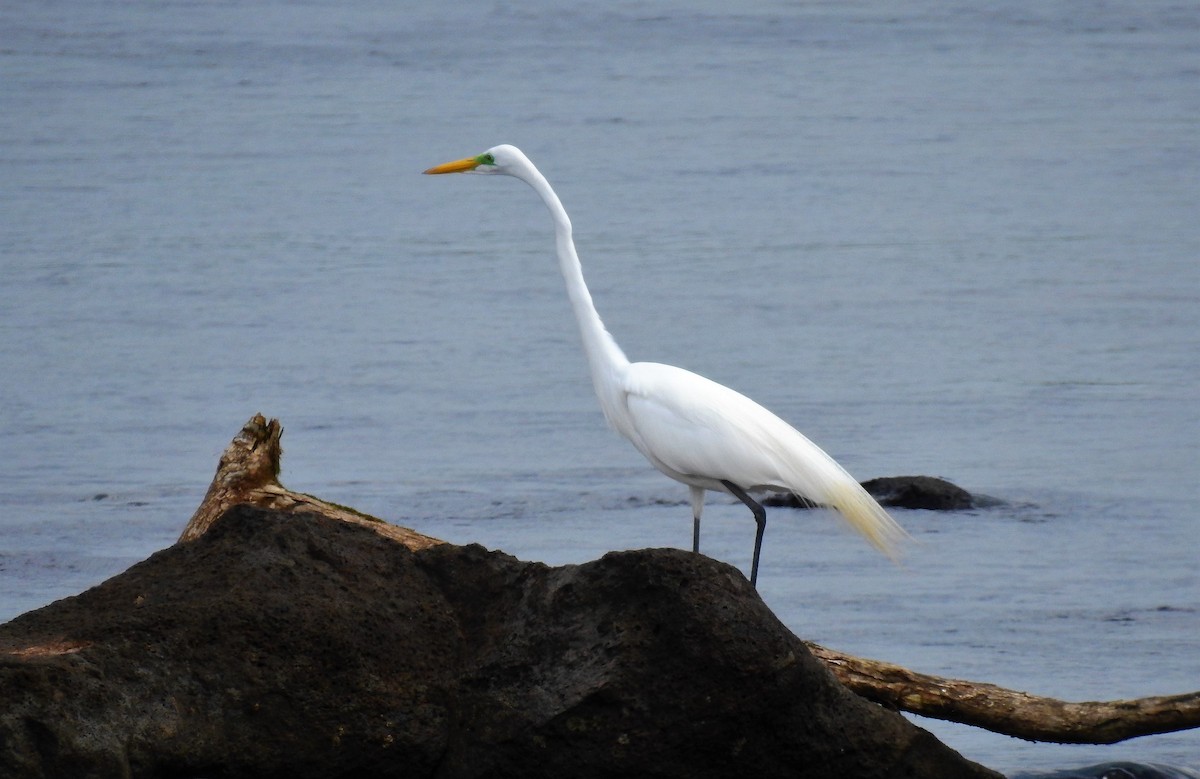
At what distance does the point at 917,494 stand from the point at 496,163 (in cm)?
334

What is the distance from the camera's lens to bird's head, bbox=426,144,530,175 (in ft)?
25.7

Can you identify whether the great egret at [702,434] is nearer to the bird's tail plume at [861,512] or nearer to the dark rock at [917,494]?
the bird's tail plume at [861,512]

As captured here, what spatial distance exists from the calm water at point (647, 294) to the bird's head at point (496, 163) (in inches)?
83.9

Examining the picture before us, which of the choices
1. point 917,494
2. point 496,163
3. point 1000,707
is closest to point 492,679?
point 1000,707

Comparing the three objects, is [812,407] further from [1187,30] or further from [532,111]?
[1187,30]

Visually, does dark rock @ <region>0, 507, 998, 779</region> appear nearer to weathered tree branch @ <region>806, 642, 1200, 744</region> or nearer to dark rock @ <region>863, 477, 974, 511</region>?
weathered tree branch @ <region>806, 642, 1200, 744</region>

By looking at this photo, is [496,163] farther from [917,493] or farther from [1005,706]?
[1005,706]

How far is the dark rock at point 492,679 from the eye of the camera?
15.8 ft

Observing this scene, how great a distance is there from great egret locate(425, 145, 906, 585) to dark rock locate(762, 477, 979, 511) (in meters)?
2.50

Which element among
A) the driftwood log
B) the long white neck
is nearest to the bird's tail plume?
the long white neck

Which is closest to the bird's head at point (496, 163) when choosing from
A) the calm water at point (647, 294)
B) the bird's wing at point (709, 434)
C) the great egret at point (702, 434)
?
the great egret at point (702, 434)

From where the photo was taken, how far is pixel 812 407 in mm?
12805

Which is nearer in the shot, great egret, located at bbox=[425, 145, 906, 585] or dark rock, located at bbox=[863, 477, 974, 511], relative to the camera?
great egret, located at bbox=[425, 145, 906, 585]

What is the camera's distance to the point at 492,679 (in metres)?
4.98
